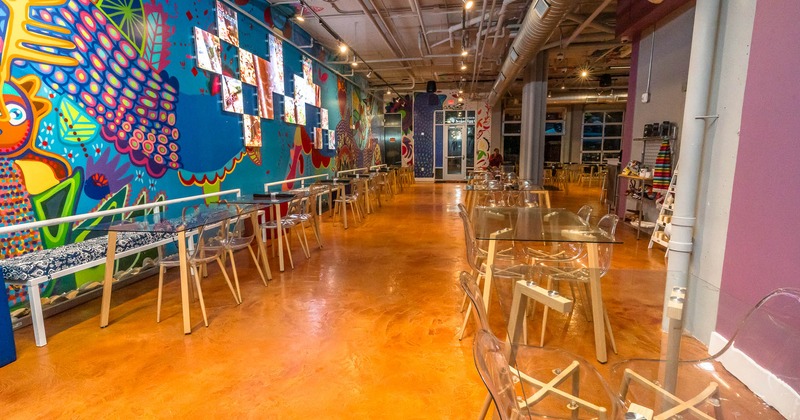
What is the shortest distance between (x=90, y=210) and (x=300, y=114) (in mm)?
4642

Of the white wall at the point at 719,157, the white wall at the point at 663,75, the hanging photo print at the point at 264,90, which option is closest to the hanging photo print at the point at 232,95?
the hanging photo print at the point at 264,90

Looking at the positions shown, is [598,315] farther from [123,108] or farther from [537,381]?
[123,108]

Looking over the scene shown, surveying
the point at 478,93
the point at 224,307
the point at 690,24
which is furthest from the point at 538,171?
the point at 224,307

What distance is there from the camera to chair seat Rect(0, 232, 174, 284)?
2.69m

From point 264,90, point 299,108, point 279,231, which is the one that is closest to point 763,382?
point 279,231

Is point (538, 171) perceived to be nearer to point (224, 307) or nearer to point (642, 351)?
point (642, 351)

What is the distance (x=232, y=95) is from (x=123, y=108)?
1792 mm

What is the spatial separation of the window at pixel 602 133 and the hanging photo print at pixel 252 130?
1419 cm

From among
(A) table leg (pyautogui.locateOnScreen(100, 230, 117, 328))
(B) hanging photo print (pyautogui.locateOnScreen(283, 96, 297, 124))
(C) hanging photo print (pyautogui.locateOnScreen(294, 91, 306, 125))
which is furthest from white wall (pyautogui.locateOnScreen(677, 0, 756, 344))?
(C) hanging photo print (pyautogui.locateOnScreen(294, 91, 306, 125))

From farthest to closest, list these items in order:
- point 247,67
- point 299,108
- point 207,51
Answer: point 299,108 → point 247,67 → point 207,51

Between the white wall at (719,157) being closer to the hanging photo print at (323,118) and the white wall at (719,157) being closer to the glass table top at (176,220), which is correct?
the glass table top at (176,220)

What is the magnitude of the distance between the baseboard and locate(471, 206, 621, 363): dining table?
69 cm

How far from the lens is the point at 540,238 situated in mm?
2557

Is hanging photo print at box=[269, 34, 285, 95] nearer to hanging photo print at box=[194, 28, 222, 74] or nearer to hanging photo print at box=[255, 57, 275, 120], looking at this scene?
hanging photo print at box=[255, 57, 275, 120]
